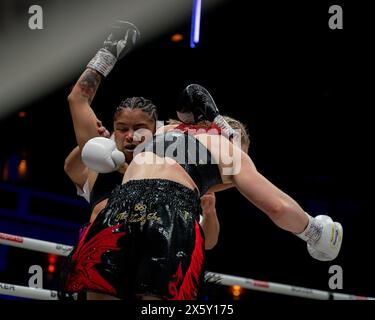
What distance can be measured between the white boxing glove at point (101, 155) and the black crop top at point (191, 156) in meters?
0.19

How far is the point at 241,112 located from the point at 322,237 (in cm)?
480

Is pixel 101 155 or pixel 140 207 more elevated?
pixel 101 155

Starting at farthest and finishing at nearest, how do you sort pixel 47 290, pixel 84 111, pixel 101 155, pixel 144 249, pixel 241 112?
pixel 241 112, pixel 47 290, pixel 84 111, pixel 101 155, pixel 144 249

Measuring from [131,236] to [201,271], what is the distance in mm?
261

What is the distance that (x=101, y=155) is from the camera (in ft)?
7.88

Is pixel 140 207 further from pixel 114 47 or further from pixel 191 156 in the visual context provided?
pixel 114 47

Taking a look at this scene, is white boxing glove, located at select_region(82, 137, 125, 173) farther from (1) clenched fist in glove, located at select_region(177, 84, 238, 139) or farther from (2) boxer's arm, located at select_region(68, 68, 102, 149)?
(1) clenched fist in glove, located at select_region(177, 84, 238, 139)

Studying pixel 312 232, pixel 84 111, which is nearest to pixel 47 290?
pixel 84 111

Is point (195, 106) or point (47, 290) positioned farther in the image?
point (47, 290)

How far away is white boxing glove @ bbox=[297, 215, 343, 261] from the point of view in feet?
7.49

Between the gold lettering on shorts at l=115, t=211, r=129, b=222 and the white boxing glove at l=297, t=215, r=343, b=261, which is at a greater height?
the gold lettering on shorts at l=115, t=211, r=129, b=222

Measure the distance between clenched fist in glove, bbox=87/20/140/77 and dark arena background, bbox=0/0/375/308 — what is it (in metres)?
3.07

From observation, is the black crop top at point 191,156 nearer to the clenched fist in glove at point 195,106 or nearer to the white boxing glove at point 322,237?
the clenched fist in glove at point 195,106

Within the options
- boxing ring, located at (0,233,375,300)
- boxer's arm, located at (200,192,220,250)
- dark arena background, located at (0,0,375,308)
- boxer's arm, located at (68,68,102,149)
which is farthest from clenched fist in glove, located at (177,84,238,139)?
dark arena background, located at (0,0,375,308)
